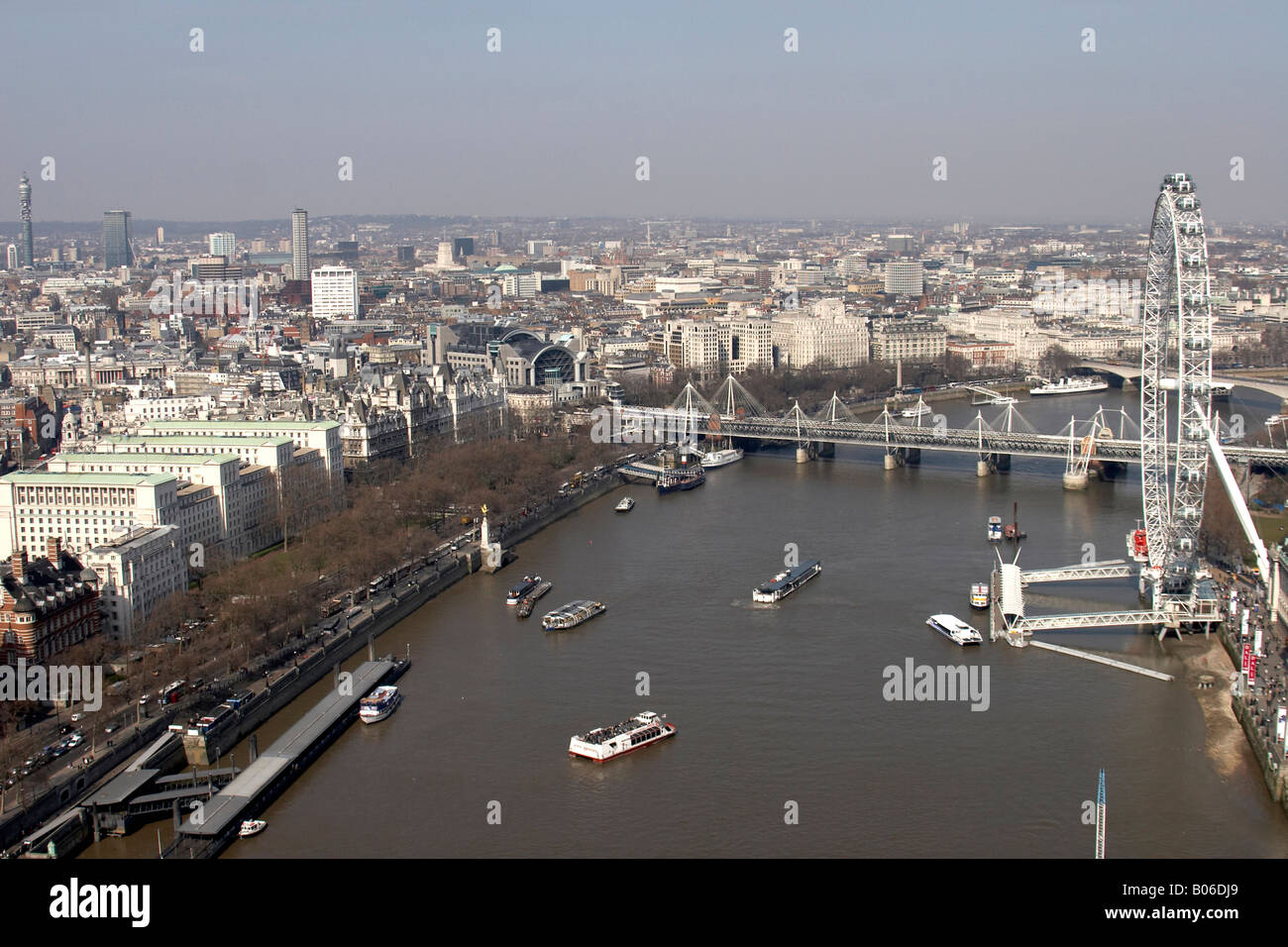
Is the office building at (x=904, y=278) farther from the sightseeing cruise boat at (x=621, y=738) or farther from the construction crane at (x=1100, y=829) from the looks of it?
the construction crane at (x=1100, y=829)

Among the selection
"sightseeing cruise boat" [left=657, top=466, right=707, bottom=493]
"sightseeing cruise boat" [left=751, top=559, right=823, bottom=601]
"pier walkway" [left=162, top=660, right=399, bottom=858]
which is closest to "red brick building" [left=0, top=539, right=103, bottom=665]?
"pier walkway" [left=162, top=660, right=399, bottom=858]

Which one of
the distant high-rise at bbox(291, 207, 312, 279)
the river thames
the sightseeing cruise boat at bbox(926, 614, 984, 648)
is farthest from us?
the distant high-rise at bbox(291, 207, 312, 279)

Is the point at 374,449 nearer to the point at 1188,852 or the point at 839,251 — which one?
the point at 1188,852

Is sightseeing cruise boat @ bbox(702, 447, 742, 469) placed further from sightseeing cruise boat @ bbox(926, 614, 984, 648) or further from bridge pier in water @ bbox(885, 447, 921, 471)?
sightseeing cruise boat @ bbox(926, 614, 984, 648)

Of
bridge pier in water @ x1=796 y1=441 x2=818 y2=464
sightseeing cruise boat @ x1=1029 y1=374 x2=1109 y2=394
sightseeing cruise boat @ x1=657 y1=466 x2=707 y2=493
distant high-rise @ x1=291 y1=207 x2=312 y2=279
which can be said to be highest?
distant high-rise @ x1=291 y1=207 x2=312 y2=279

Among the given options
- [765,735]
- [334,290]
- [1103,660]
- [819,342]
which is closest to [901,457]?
[1103,660]

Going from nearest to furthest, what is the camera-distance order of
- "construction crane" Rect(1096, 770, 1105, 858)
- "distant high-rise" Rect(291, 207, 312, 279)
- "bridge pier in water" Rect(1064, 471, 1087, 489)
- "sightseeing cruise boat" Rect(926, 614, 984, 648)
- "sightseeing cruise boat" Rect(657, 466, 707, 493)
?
"construction crane" Rect(1096, 770, 1105, 858) → "sightseeing cruise boat" Rect(926, 614, 984, 648) → "bridge pier in water" Rect(1064, 471, 1087, 489) → "sightseeing cruise boat" Rect(657, 466, 707, 493) → "distant high-rise" Rect(291, 207, 312, 279)

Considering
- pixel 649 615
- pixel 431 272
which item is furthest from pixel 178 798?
pixel 431 272
